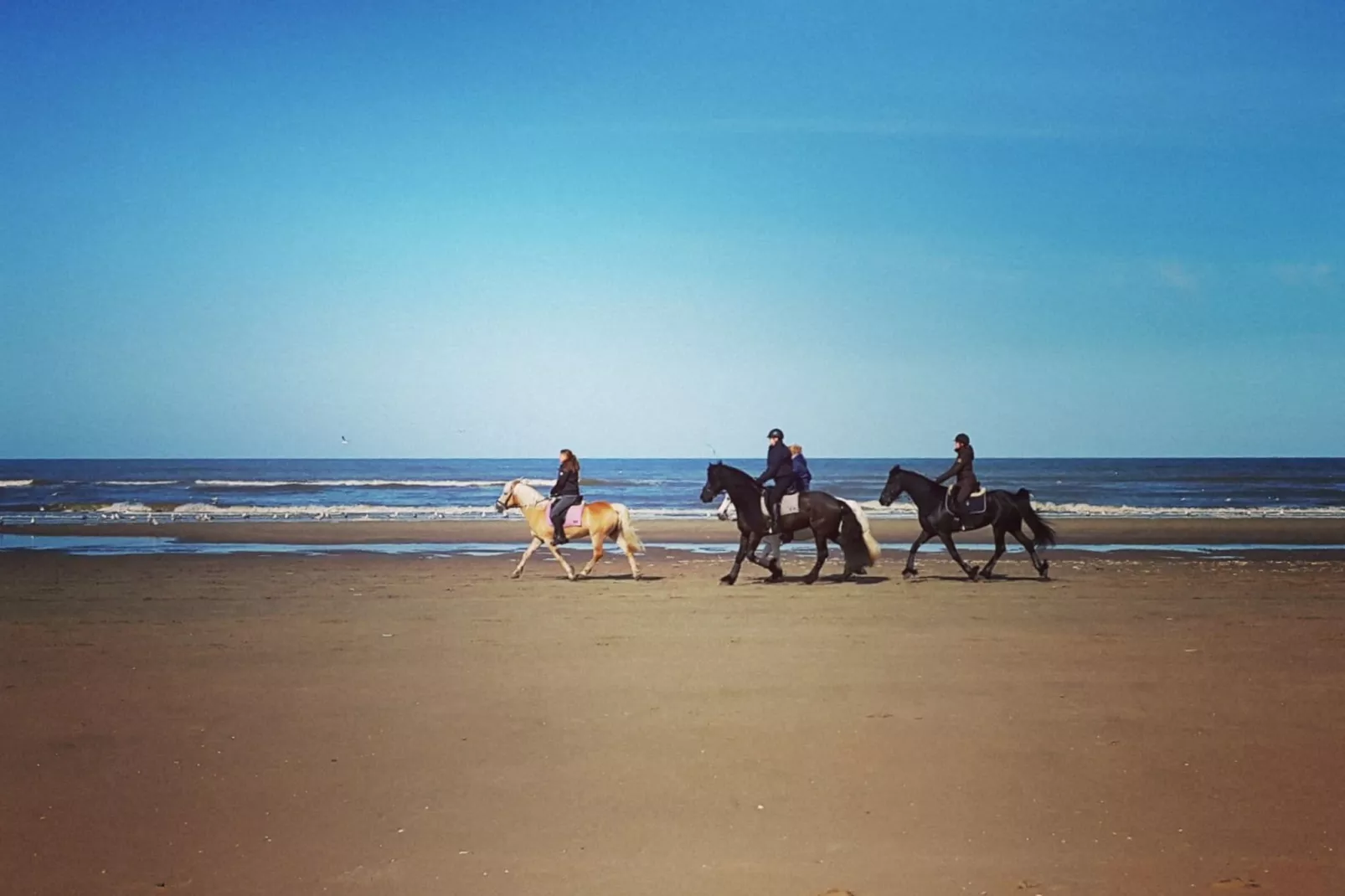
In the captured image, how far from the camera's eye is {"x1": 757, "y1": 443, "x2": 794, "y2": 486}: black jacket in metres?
16.5

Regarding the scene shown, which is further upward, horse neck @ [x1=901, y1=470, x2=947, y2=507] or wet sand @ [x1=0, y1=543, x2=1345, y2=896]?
horse neck @ [x1=901, y1=470, x2=947, y2=507]

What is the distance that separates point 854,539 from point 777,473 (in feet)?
4.90

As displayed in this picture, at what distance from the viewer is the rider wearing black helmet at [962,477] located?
16.6m

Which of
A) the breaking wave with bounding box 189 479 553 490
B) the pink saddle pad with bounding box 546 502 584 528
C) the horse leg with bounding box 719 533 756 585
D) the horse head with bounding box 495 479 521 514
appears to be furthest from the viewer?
the breaking wave with bounding box 189 479 553 490

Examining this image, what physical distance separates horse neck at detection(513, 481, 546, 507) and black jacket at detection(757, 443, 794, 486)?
11.1 feet

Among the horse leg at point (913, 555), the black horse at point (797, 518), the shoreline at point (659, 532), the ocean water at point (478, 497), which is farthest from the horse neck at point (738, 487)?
the shoreline at point (659, 532)

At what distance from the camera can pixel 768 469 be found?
16609 millimetres

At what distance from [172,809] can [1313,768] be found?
599 centimetres

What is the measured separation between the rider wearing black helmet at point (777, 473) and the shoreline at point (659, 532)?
8434 mm

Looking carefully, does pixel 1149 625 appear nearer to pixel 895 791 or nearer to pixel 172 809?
pixel 895 791

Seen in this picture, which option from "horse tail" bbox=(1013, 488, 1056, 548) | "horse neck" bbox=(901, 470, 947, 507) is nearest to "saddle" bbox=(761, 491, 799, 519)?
"horse neck" bbox=(901, 470, 947, 507)

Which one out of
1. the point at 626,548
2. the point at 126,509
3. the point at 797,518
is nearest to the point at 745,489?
the point at 797,518

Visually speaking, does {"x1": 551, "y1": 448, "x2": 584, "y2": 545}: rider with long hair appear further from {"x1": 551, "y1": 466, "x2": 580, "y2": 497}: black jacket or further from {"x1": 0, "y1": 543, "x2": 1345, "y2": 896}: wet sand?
Result: {"x1": 0, "y1": 543, "x2": 1345, "y2": 896}: wet sand

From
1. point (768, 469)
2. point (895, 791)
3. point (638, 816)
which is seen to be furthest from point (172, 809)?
point (768, 469)
